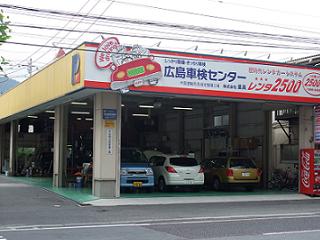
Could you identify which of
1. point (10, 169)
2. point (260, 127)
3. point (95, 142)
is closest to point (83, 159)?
point (10, 169)

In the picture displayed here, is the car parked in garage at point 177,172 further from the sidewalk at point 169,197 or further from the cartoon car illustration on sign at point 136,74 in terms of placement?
the cartoon car illustration on sign at point 136,74

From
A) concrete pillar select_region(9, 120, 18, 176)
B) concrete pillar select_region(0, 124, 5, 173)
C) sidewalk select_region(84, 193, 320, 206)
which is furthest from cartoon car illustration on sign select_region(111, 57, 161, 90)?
concrete pillar select_region(0, 124, 5, 173)

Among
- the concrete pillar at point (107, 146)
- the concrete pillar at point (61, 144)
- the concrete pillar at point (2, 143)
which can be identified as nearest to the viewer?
the concrete pillar at point (107, 146)

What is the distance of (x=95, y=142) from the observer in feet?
63.1

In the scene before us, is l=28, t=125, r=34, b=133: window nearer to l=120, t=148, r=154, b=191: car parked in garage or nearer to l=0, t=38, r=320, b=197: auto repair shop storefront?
l=0, t=38, r=320, b=197: auto repair shop storefront

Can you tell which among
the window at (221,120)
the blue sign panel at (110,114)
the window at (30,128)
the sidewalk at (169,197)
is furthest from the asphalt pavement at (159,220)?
the window at (30,128)

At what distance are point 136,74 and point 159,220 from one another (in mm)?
6415

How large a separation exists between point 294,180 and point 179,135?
451 inches

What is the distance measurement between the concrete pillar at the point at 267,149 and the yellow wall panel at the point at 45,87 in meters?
11.2

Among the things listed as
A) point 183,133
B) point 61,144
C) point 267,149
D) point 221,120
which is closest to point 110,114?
point 61,144

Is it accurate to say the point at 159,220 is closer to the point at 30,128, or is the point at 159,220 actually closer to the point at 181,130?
the point at 181,130

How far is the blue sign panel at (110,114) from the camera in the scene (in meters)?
18.9

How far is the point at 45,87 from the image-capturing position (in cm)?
2261

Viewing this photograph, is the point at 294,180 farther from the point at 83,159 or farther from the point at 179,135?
the point at 83,159
